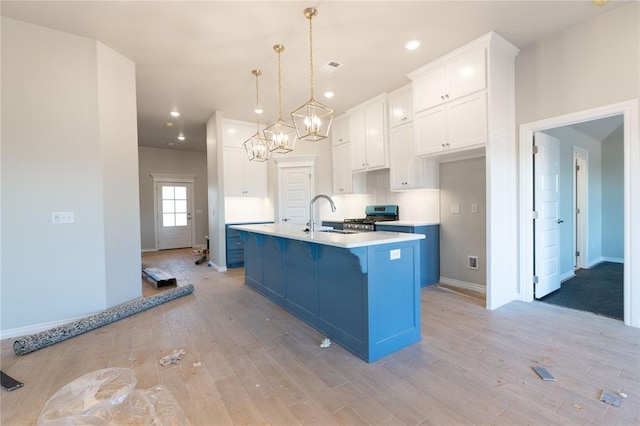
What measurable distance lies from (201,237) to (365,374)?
8280 mm

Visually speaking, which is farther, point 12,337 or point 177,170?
point 177,170

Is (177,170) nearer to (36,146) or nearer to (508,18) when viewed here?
(36,146)

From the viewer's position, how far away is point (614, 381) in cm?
190

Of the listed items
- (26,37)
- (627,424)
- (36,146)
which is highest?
(26,37)

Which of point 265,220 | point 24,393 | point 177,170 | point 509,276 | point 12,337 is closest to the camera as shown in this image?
point 24,393

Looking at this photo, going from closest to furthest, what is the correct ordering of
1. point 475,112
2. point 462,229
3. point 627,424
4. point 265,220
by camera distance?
point 627,424 < point 475,112 < point 462,229 < point 265,220

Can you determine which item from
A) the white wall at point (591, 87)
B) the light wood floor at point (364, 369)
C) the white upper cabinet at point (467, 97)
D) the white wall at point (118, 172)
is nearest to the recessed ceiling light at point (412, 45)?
the white upper cabinet at point (467, 97)

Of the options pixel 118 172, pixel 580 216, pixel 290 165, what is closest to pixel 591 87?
pixel 580 216

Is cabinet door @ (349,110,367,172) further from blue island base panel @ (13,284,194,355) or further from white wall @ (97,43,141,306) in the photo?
blue island base panel @ (13,284,194,355)

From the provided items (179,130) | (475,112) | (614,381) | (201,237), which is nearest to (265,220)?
(179,130)

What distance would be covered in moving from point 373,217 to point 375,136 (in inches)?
55.9

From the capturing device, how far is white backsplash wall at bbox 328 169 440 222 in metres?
4.46

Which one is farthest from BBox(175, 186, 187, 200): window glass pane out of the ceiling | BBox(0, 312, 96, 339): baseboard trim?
BBox(0, 312, 96, 339): baseboard trim

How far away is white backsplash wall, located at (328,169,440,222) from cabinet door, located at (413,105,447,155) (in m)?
0.91
